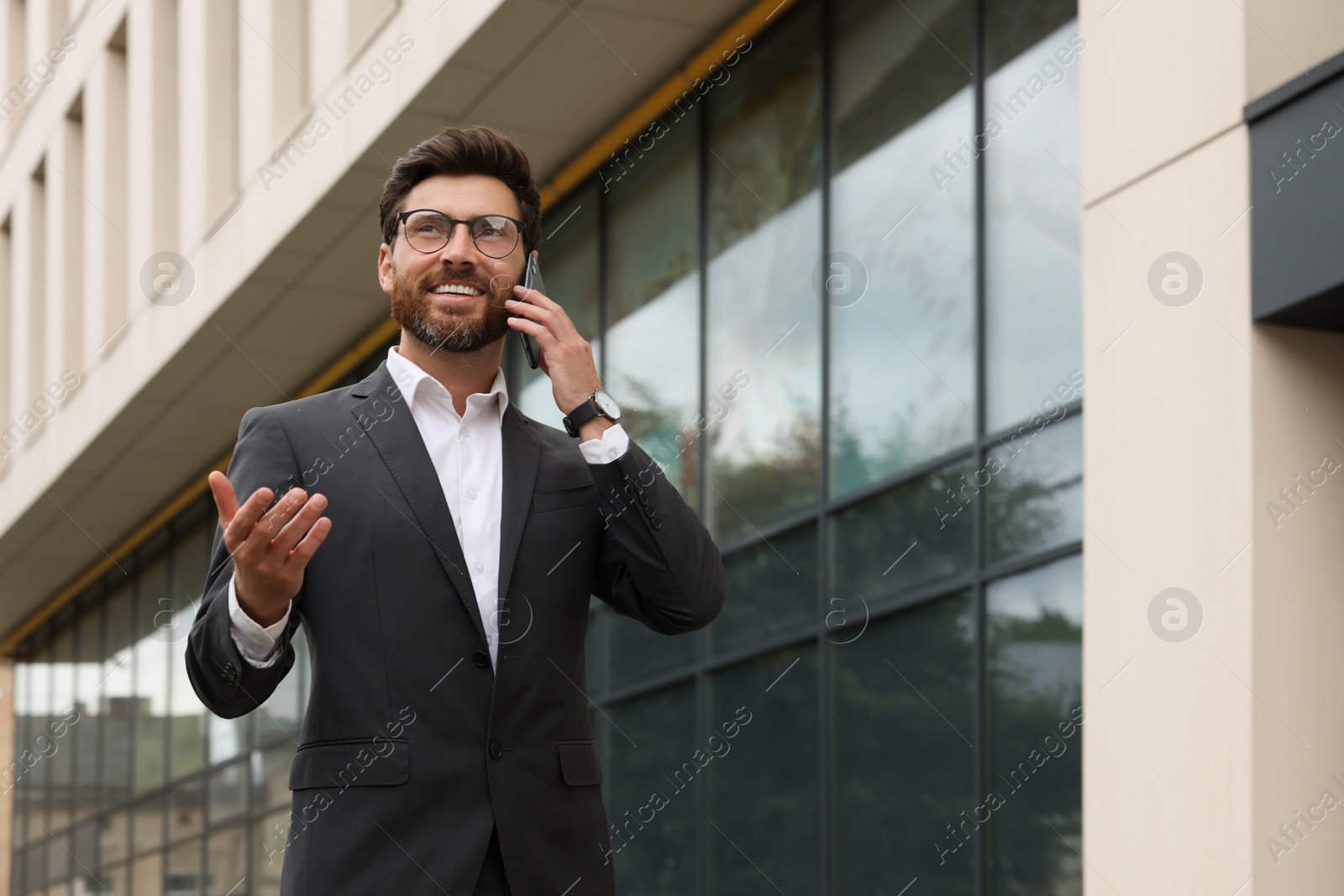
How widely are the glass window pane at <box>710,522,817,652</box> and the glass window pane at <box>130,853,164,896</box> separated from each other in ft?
48.2

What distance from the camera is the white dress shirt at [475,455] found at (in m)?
2.97

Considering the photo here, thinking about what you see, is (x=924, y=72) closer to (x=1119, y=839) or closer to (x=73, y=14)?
(x=1119, y=839)

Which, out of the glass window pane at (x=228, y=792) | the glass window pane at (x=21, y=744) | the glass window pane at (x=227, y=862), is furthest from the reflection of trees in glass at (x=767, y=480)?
the glass window pane at (x=21, y=744)

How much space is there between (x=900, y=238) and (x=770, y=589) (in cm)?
220

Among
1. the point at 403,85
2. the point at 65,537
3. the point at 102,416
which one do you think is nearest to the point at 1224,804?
the point at 403,85

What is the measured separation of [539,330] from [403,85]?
8.83 m

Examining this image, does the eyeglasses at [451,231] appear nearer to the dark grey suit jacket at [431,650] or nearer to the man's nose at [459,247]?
the man's nose at [459,247]

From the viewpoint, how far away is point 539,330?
9.87ft

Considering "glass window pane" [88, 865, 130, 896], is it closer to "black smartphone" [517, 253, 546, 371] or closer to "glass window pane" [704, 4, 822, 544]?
"glass window pane" [704, 4, 822, 544]

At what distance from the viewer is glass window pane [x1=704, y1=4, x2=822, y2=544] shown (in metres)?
9.76

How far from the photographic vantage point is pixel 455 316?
3055 mm

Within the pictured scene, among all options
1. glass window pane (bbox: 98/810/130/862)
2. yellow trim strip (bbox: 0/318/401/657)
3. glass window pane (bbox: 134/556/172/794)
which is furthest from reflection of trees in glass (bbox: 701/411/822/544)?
glass window pane (bbox: 98/810/130/862)

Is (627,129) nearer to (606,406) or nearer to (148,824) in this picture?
(606,406)

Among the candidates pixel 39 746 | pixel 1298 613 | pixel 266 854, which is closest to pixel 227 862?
pixel 266 854
